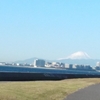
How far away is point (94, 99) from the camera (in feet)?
73.0

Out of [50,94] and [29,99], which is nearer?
[29,99]

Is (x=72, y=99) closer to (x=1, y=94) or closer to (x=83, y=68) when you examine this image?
(x=1, y=94)

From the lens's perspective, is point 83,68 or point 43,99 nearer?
point 43,99

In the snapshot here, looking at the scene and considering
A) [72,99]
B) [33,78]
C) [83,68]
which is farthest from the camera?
[83,68]

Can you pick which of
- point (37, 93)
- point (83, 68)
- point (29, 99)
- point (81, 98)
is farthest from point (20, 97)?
point (83, 68)

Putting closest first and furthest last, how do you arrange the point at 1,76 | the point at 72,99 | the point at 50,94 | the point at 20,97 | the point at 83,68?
the point at 20,97 < the point at 72,99 < the point at 50,94 < the point at 1,76 < the point at 83,68

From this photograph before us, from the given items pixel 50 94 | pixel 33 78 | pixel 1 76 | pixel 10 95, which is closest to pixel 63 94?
pixel 50 94

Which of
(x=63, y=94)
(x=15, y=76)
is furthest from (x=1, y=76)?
(x=63, y=94)

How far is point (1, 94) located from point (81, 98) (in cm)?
503

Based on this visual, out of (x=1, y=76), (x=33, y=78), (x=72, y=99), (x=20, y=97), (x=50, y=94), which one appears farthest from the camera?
(x=33, y=78)

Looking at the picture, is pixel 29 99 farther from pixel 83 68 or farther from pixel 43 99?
pixel 83 68

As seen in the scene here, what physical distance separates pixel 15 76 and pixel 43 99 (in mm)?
23373

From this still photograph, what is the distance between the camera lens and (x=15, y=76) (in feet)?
143

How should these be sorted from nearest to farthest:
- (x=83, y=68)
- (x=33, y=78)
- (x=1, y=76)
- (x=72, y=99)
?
(x=72, y=99) → (x=1, y=76) → (x=33, y=78) → (x=83, y=68)
